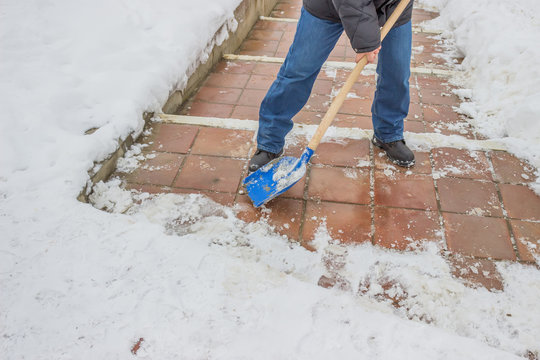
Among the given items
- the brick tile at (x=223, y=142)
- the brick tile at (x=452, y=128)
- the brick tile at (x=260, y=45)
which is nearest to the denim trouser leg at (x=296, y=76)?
the brick tile at (x=223, y=142)

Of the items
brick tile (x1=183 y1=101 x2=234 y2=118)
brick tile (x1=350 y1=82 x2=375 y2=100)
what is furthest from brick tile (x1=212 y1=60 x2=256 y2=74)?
brick tile (x1=350 y1=82 x2=375 y2=100)

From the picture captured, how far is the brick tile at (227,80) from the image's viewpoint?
3.30 meters

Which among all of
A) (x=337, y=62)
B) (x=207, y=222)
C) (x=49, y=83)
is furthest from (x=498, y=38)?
(x=49, y=83)

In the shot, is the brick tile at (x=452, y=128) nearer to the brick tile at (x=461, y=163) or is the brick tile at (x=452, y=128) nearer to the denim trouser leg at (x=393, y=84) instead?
the brick tile at (x=461, y=163)

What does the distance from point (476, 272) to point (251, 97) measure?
2102mm

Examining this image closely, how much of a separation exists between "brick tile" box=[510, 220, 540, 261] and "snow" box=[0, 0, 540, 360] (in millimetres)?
105

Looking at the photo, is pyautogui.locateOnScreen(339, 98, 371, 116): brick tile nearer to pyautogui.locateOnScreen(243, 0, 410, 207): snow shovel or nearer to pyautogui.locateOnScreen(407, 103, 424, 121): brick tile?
pyautogui.locateOnScreen(407, 103, 424, 121): brick tile

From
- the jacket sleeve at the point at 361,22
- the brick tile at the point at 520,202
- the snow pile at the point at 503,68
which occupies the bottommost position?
the brick tile at the point at 520,202

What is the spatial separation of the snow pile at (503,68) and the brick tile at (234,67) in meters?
1.91

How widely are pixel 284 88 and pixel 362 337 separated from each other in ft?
4.45

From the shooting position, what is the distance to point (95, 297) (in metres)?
1.49

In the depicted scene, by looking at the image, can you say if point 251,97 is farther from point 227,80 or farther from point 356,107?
point 356,107

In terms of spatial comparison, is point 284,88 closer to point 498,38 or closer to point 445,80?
point 445,80

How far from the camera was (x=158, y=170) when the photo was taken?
7.64 ft
